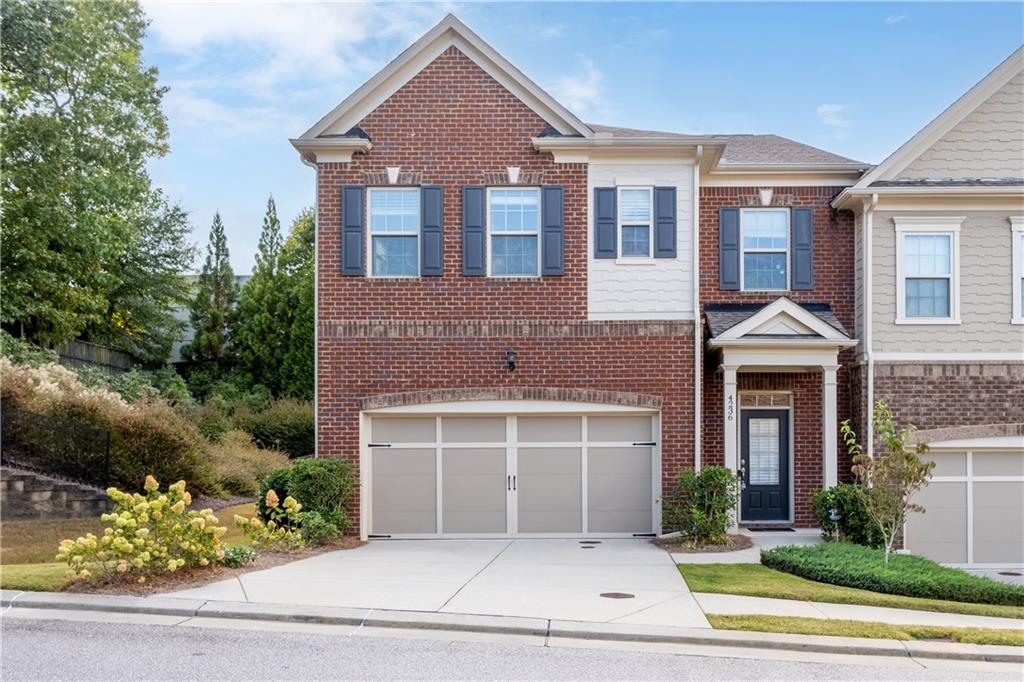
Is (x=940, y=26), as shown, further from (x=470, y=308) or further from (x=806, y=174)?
(x=470, y=308)

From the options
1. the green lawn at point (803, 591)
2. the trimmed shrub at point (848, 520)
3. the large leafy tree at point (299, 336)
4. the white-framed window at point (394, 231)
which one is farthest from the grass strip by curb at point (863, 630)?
the large leafy tree at point (299, 336)

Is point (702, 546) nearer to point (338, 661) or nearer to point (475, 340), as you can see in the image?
point (475, 340)

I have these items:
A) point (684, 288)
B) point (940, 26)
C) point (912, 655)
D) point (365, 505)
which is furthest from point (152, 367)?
point (912, 655)

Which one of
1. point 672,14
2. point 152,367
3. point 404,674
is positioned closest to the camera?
point 404,674

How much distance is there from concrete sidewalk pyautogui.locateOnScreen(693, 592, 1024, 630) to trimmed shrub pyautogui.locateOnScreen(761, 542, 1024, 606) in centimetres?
84

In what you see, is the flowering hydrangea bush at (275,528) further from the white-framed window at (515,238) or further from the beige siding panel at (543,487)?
the white-framed window at (515,238)

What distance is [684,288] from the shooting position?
54.4 feet

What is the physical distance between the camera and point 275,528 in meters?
14.7

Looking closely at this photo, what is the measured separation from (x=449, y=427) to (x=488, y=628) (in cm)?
743

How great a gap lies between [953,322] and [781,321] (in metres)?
3.19

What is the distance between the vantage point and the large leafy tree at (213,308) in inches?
1510

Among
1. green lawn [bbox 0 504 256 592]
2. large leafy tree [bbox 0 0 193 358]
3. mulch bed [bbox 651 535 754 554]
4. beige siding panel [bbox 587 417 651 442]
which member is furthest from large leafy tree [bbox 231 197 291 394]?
mulch bed [bbox 651 535 754 554]

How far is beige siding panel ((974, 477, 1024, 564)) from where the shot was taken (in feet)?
57.2

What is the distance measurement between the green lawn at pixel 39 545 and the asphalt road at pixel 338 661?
6.79 feet
